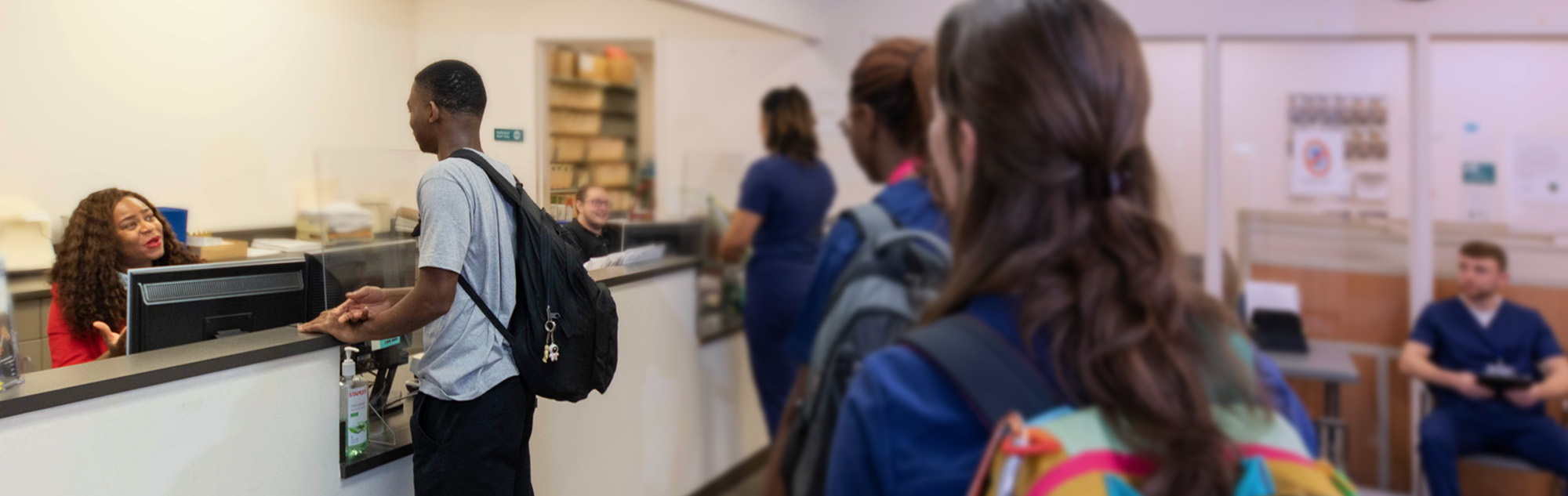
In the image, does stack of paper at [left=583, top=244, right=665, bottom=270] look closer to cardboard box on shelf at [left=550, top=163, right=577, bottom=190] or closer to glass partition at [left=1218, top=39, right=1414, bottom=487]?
cardboard box on shelf at [left=550, top=163, right=577, bottom=190]

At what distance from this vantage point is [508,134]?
194 cm

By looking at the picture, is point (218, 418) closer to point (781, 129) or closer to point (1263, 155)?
point (781, 129)

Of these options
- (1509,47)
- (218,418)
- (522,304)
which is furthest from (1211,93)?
(218,418)

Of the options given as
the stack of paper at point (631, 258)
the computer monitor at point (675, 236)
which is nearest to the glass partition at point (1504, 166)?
the computer monitor at point (675, 236)

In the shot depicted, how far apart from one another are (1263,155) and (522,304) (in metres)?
3.60

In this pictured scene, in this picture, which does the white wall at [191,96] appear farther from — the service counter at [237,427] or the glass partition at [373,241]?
the service counter at [237,427]

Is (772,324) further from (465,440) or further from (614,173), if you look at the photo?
(614,173)

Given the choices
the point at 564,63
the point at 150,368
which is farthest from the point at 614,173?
the point at 150,368

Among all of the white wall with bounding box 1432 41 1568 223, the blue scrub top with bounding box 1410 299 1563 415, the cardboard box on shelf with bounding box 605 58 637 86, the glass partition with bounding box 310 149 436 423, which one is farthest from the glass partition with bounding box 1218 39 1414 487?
the cardboard box on shelf with bounding box 605 58 637 86

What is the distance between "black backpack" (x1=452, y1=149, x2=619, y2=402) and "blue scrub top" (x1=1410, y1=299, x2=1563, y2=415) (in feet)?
10.4

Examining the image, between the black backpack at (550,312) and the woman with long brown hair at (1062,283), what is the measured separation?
112 centimetres

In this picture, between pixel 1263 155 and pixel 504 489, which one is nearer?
pixel 504 489

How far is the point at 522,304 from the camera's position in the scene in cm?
Result: 182

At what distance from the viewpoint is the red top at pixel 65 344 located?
2.21 meters
